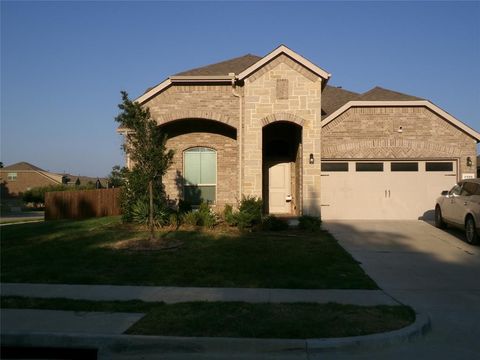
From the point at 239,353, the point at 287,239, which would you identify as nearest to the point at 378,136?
the point at 287,239

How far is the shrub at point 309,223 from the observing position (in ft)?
49.4

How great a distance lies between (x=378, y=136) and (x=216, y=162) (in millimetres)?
6200

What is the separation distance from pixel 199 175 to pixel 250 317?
12704mm

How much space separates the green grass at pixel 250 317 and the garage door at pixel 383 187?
10872 millimetres

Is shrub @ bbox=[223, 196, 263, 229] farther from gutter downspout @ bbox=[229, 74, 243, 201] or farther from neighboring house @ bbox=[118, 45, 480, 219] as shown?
gutter downspout @ bbox=[229, 74, 243, 201]

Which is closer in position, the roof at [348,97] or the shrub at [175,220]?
the shrub at [175,220]

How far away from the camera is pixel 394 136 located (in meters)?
17.6

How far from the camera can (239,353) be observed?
551 cm

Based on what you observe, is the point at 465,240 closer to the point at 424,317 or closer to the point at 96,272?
the point at 424,317

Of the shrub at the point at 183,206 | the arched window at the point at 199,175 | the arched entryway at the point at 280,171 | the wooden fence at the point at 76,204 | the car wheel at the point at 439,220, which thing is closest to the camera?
the car wheel at the point at 439,220

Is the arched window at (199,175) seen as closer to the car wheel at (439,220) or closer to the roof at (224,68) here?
the roof at (224,68)

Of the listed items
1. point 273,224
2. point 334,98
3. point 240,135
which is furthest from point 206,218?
point 334,98

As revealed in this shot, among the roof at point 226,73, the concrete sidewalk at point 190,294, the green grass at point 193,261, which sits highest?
the roof at point 226,73

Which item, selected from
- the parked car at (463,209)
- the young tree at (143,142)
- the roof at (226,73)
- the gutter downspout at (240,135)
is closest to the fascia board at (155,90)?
Answer: the roof at (226,73)
